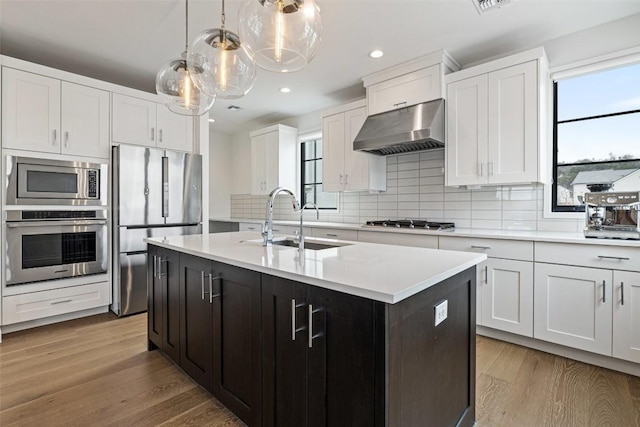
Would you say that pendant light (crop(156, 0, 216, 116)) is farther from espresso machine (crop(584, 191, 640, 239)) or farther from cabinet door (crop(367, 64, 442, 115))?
espresso machine (crop(584, 191, 640, 239))

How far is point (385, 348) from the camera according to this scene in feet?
3.35

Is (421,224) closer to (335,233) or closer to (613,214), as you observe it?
(335,233)

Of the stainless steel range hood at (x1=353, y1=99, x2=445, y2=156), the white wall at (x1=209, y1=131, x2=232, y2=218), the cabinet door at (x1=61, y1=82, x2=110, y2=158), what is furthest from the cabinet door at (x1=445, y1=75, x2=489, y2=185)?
the white wall at (x1=209, y1=131, x2=232, y2=218)

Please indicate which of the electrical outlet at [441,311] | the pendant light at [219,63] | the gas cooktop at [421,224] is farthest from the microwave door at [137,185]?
the electrical outlet at [441,311]

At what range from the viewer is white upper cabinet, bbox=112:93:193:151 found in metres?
3.41

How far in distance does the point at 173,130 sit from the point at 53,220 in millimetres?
1533

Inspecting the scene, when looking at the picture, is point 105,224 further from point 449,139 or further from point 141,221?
point 449,139

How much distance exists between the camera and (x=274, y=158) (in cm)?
498

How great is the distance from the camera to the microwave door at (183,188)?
11.8 feet

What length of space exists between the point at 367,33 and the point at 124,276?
333 cm

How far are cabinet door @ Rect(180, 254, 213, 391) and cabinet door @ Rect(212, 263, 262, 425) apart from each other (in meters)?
0.07

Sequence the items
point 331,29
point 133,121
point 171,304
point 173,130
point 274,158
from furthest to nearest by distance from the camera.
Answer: point 274,158, point 173,130, point 133,121, point 331,29, point 171,304

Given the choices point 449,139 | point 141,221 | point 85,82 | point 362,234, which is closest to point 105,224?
point 141,221

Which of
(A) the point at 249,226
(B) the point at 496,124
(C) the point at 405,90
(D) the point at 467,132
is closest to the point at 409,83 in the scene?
(C) the point at 405,90
